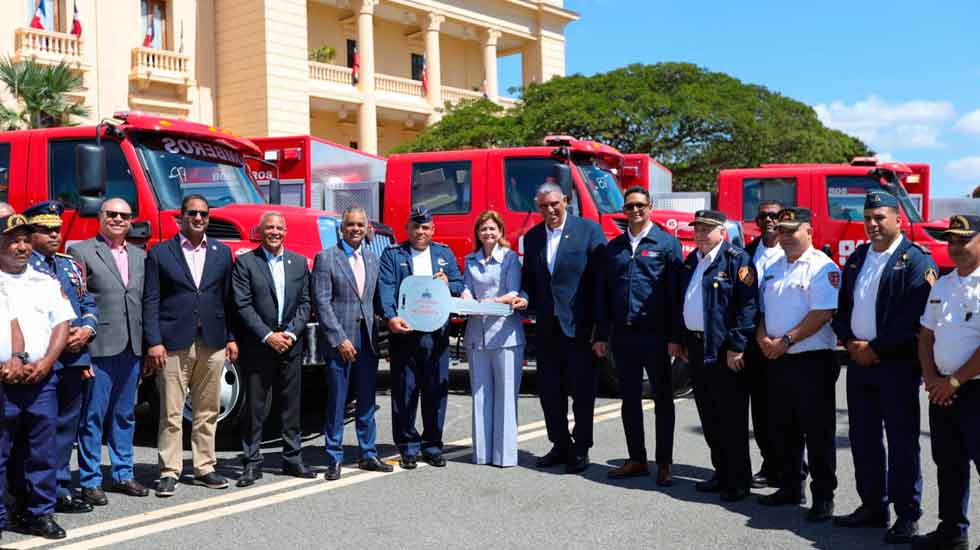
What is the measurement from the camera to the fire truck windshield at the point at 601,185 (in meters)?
10.6

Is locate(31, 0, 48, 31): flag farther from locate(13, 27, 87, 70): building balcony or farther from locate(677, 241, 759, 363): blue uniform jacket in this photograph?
locate(677, 241, 759, 363): blue uniform jacket

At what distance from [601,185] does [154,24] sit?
22.9m

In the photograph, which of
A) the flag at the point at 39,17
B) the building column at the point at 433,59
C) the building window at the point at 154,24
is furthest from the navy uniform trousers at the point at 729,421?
the building column at the point at 433,59

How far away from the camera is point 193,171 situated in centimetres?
842

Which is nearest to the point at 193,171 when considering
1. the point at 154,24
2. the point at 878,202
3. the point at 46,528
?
the point at 46,528

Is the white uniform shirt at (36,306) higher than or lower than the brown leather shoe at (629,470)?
higher

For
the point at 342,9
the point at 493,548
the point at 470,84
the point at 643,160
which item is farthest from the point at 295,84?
the point at 493,548

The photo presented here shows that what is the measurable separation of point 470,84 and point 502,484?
38045 millimetres

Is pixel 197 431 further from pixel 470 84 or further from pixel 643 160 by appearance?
pixel 470 84

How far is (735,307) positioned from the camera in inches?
232

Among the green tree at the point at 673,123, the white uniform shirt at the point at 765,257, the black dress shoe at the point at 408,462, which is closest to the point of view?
the white uniform shirt at the point at 765,257

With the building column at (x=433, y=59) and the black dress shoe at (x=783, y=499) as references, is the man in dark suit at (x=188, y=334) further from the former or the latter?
the building column at (x=433, y=59)

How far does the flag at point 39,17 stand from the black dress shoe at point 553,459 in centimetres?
2390

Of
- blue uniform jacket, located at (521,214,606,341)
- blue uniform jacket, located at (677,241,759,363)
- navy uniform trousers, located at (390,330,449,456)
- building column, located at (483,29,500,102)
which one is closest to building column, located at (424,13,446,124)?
building column, located at (483,29,500,102)
